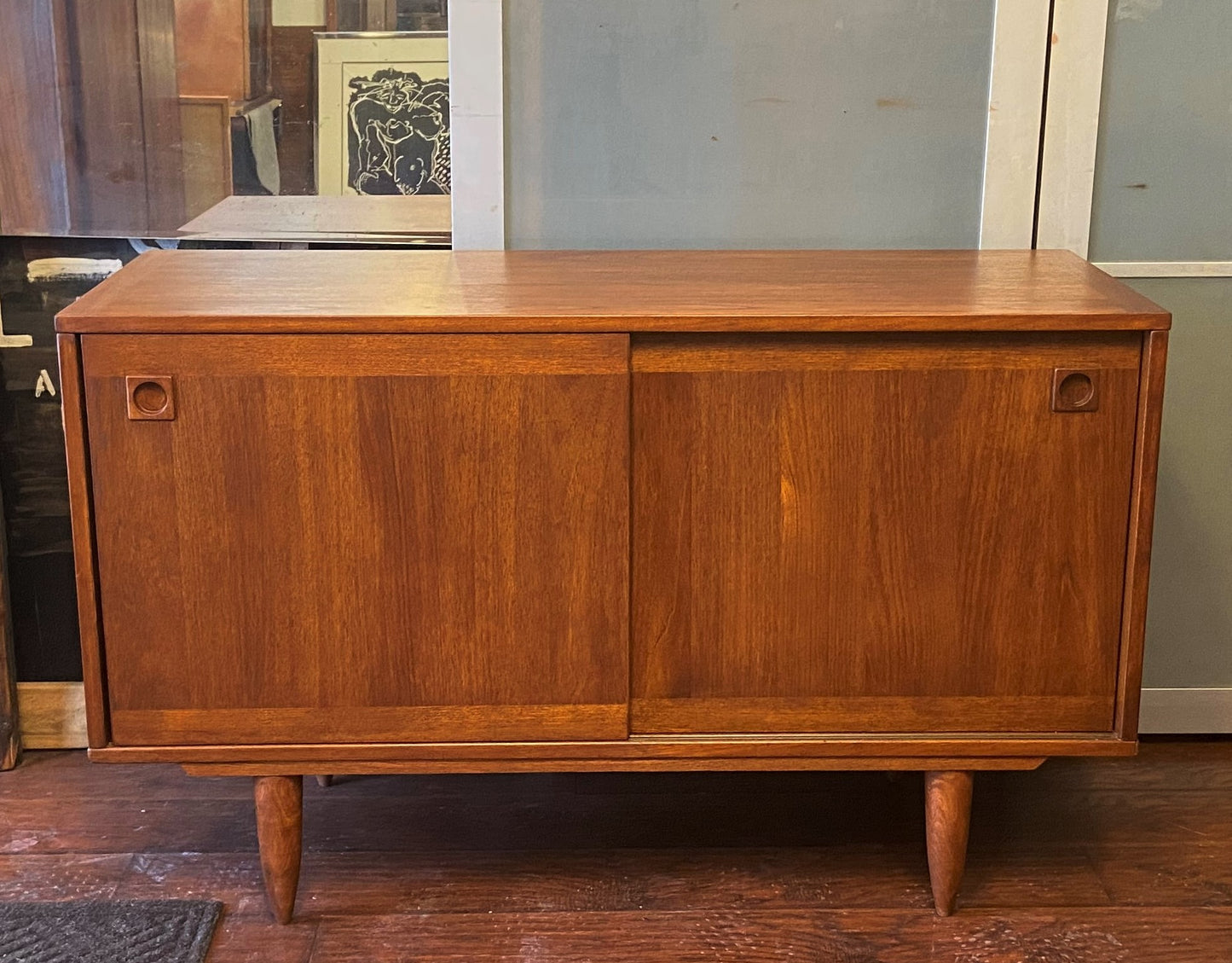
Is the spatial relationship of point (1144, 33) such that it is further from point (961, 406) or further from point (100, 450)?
point (100, 450)

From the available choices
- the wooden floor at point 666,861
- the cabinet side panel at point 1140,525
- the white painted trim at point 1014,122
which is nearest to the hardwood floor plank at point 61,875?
the wooden floor at point 666,861

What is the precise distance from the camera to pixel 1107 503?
144 cm

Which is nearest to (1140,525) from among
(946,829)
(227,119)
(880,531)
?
(880,531)

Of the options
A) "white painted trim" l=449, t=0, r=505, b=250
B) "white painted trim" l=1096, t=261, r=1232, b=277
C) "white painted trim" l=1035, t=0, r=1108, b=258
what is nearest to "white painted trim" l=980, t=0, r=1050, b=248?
"white painted trim" l=1035, t=0, r=1108, b=258

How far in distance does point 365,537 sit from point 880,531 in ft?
1.70

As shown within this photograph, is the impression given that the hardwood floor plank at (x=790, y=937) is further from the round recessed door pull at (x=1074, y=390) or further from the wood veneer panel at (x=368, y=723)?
the round recessed door pull at (x=1074, y=390)

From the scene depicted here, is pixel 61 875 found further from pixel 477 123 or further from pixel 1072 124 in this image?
pixel 1072 124

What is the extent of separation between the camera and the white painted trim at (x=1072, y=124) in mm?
1742

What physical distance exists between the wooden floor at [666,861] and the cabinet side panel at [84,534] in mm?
322

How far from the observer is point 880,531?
1448 millimetres

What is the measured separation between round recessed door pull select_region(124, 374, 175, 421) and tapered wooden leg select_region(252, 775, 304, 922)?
0.42 m

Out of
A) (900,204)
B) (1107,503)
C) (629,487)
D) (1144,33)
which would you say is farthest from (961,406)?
→ (1144,33)

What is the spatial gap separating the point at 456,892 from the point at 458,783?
254 mm

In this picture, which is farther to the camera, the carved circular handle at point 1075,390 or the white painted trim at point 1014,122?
the white painted trim at point 1014,122
